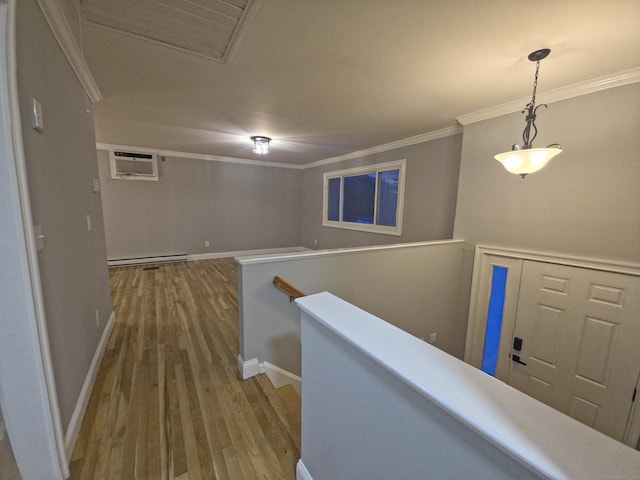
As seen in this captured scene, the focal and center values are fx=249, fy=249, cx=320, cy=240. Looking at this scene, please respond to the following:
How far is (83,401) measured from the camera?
1591 mm

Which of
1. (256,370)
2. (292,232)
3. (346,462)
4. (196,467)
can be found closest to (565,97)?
(346,462)

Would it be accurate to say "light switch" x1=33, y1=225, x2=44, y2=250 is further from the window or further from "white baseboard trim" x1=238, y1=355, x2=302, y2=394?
the window

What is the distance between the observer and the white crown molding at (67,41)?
126 centimetres

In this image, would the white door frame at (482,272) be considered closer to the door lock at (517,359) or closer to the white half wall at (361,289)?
the white half wall at (361,289)

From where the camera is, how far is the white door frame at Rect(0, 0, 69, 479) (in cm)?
94

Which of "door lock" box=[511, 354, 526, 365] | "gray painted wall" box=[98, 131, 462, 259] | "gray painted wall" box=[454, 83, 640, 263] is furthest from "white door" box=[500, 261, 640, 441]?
"gray painted wall" box=[98, 131, 462, 259]

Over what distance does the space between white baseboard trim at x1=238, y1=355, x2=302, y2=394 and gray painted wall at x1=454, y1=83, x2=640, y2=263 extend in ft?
8.14

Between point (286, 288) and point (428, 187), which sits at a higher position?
point (428, 187)

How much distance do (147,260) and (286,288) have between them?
15.9ft

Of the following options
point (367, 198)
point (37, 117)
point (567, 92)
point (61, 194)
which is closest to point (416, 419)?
point (37, 117)

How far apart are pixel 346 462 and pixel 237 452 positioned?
32.2 inches

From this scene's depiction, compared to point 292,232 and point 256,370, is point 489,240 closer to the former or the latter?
point 256,370

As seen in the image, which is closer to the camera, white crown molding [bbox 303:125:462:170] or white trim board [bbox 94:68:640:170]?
white trim board [bbox 94:68:640:170]

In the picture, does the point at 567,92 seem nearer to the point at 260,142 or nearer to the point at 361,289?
the point at 361,289
